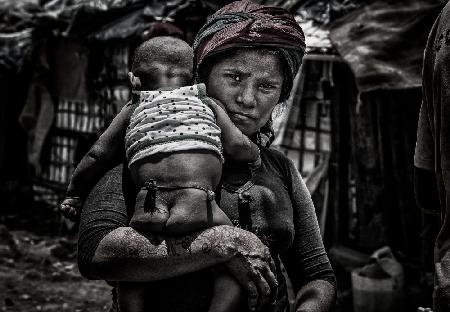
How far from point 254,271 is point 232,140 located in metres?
0.46

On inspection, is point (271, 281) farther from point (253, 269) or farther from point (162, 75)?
point (162, 75)

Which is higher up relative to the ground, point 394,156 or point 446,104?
point 446,104

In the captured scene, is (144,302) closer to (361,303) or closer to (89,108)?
(361,303)

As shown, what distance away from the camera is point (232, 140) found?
6.70 feet

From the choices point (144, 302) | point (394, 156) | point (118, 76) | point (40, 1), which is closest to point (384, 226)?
point (394, 156)

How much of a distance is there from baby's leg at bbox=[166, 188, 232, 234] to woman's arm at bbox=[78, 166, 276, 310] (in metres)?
0.03

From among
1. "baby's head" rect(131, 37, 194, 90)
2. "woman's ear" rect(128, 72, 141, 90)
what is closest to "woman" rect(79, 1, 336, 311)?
"baby's head" rect(131, 37, 194, 90)

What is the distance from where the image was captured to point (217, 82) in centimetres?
216

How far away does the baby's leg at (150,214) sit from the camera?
6.16ft

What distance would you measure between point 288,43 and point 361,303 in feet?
17.3

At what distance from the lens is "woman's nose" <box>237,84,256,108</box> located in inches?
83.3

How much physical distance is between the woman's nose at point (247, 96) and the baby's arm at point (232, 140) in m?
0.08

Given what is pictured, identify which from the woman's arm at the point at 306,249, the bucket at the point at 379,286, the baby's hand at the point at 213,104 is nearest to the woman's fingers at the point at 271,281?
the woman's arm at the point at 306,249

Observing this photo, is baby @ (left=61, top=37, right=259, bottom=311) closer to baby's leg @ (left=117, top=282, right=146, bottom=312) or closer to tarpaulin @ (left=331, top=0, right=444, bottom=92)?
baby's leg @ (left=117, top=282, right=146, bottom=312)
